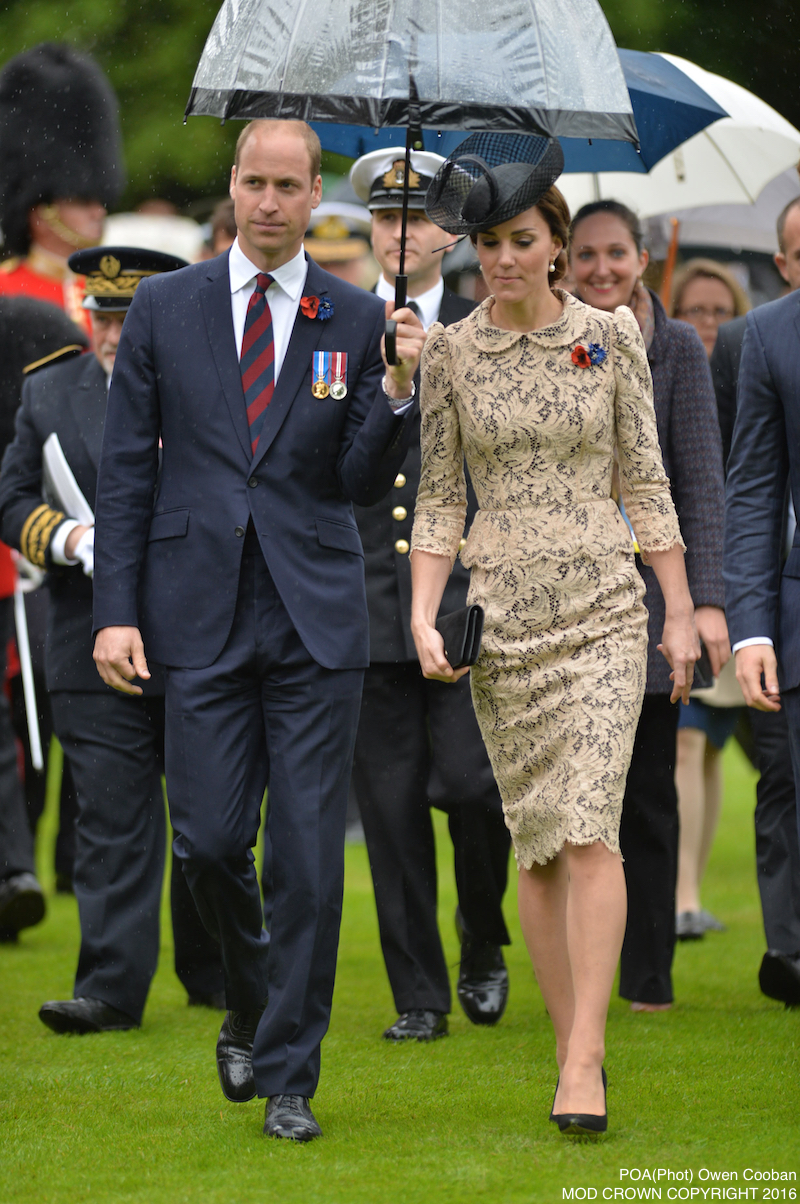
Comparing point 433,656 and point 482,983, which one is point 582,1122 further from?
point 482,983

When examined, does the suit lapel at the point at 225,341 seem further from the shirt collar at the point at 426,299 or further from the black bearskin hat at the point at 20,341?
the black bearskin hat at the point at 20,341

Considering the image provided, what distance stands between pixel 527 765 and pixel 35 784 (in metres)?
5.20

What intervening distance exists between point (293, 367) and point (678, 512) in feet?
6.03

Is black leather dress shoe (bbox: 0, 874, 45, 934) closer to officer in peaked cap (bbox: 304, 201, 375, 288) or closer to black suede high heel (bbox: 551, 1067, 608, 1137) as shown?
black suede high heel (bbox: 551, 1067, 608, 1137)

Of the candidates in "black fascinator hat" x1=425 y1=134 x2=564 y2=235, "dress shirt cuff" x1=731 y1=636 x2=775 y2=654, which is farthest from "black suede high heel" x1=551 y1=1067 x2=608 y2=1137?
"black fascinator hat" x1=425 y1=134 x2=564 y2=235

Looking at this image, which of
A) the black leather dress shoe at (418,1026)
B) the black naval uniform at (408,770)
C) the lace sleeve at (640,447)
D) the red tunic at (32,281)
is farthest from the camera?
the red tunic at (32,281)

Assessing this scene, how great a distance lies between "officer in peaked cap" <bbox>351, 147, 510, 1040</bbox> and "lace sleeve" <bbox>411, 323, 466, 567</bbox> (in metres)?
1.15

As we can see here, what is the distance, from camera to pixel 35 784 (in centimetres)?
984

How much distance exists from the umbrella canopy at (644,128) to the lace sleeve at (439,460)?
1.71 meters

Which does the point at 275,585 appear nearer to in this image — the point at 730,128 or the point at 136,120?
the point at 730,128

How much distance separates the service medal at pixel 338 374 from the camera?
205 inches

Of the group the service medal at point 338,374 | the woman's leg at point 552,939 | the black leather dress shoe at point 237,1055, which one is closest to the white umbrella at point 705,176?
the service medal at point 338,374

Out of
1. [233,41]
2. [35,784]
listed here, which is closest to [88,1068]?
[233,41]

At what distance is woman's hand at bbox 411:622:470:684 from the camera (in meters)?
4.96
